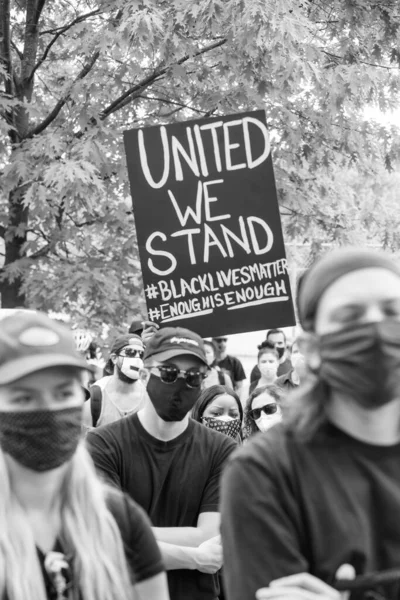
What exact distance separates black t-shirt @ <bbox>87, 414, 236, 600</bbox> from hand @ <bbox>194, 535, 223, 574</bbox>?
0.31ft

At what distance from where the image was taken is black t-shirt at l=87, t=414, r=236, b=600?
421 centimetres

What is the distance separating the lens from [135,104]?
448 inches

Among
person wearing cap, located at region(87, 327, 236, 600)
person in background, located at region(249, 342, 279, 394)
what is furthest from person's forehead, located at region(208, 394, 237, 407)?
person in background, located at region(249, 342, 279, 394)

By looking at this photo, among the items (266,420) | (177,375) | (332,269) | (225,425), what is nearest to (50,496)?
(332,269)

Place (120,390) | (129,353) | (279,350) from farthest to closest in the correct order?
(279,350) → (129,353) → (120,390)

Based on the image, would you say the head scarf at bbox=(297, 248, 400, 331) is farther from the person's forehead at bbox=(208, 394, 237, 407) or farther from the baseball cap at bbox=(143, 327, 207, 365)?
the person's forehead at bbox=(208, 394, 237, 407)

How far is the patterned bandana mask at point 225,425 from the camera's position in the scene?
571 cm

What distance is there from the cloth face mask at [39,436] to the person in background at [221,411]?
3.25m

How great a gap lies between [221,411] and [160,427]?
1.52m

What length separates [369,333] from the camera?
207 cm

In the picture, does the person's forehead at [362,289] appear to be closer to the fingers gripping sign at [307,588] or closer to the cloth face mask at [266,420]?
the fingers gripping sign at [307,588]

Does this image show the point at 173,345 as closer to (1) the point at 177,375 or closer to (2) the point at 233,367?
(1) the point at 177,375

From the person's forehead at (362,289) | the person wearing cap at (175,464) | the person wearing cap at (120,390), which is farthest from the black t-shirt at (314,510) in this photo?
the person wearing cap at (120,390)

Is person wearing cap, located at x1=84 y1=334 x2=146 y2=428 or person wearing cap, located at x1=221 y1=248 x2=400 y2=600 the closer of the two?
person wearing cap, located at x1=221 y1=248 x2=400 y2=600
